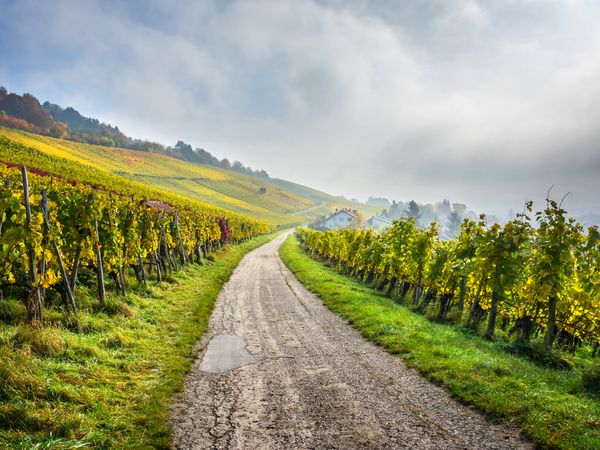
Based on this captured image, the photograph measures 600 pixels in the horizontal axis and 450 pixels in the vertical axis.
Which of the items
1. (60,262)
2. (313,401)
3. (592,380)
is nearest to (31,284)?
(60,262)

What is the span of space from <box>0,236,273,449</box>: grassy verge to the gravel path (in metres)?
0.60

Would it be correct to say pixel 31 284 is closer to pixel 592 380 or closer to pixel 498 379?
pixel 498 379

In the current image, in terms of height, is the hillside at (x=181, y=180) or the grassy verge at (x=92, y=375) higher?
the hillside at (x=181, y=180)

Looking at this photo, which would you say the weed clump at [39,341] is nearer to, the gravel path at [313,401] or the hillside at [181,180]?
the gravel path at [313,401]

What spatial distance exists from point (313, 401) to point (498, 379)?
426cm

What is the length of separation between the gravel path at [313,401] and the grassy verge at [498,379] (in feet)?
1.27

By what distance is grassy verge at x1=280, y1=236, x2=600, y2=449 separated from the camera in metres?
5.74

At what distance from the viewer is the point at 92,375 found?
271 inches

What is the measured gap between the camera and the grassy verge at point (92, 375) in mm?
5090

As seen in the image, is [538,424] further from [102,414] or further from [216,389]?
[102,414]

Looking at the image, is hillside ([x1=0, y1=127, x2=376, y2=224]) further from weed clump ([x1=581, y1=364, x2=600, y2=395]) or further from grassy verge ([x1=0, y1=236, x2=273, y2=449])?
weed clump ([x1=581, y1=364, x2=600, y2=395])

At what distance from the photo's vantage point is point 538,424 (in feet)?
19.2

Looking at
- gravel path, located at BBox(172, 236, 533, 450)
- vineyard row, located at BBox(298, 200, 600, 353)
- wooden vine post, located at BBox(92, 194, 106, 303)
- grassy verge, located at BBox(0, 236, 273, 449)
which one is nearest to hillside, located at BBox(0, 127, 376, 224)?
vineyard row, located at BBox(298, 200, 600, 353)

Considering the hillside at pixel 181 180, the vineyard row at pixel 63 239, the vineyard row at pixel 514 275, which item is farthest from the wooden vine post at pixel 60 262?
the hillside at pixel 181 180
